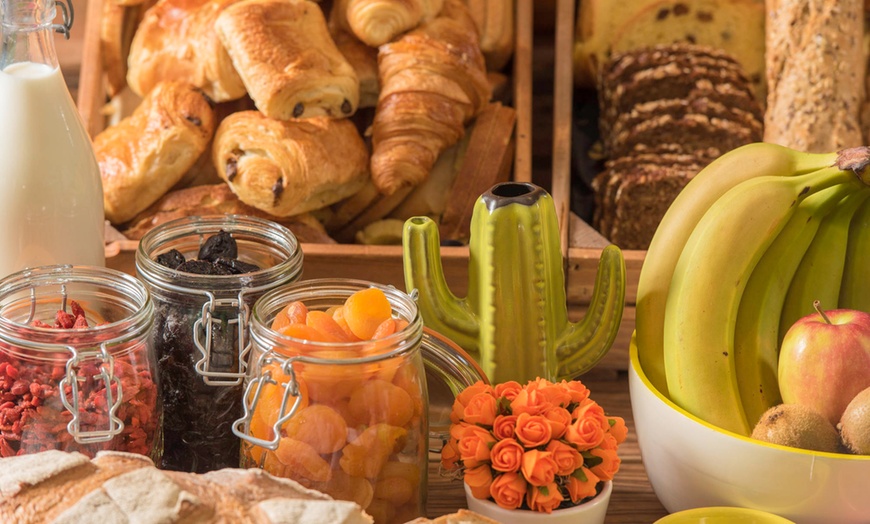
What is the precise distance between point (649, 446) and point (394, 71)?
59cm

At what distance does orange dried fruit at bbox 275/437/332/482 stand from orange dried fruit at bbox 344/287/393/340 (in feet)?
0.28

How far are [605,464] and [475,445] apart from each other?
0.10 metres

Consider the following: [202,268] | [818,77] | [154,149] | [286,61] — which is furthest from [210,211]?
[818,77]

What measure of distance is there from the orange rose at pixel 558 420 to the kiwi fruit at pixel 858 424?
198 mm

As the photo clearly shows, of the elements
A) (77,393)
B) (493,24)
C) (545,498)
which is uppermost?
(493,24)

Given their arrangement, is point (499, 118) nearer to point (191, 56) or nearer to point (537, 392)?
point (191, 56)

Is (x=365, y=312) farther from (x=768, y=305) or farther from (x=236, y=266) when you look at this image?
(x=768, y=305)

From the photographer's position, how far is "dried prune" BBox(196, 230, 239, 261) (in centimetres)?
80

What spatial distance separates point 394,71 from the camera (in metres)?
1.20

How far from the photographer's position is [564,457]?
2.28ft

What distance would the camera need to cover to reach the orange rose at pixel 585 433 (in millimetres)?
703

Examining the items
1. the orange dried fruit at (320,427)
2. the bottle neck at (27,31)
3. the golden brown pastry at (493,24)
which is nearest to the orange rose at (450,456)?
the orange dried fruit at (320,427)

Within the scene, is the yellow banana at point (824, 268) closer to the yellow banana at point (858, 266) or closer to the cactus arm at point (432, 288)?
the yellow banana at point (858, 266)

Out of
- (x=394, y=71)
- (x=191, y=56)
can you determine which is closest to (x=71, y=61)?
(x=191, y=56)
